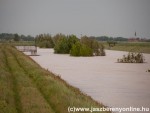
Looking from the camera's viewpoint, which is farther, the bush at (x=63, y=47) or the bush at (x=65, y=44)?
the bush at (x=63, y=47)

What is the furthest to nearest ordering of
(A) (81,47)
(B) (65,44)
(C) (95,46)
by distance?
(B) (65,44), (C) (95,46), (A) (81,47)

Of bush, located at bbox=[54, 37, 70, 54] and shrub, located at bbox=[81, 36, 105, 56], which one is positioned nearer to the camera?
shrub, located at bbox=[81, 36, 105, 56]

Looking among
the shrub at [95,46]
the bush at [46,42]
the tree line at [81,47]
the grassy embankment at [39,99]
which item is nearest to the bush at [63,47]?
the tree line at [81,47]

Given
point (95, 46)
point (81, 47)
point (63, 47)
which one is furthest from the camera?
point (63, 47)

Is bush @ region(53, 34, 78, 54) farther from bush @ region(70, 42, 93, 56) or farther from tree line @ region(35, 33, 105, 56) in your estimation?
bush @ region(70, 42, 93, 56)

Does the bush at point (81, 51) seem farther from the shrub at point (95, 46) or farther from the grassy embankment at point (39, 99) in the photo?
the grassy embankment at point (39, 99)

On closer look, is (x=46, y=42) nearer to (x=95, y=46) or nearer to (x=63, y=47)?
(x=63, y=47)

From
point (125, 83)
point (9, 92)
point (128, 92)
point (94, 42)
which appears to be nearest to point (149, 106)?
point (128, 92)

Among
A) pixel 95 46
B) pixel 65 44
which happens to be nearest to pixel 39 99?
pixel 95 46

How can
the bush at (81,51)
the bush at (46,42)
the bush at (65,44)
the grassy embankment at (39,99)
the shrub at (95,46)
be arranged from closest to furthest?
the grassy embankment at (39,99) < the bush at (81,51) < the shrub at (95,46) < the bush at (65,44) < the bush at (46,42)

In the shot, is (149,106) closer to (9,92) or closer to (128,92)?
(128,92)

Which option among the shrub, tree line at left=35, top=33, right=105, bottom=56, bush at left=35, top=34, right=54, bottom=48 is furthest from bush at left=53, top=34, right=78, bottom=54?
bush at left=35, top=34, right=54, bottom=48

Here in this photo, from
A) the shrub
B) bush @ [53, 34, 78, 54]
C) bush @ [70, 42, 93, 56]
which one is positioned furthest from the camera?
bush @ [53, 34, 78, 54]

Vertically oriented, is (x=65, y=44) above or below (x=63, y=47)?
above
